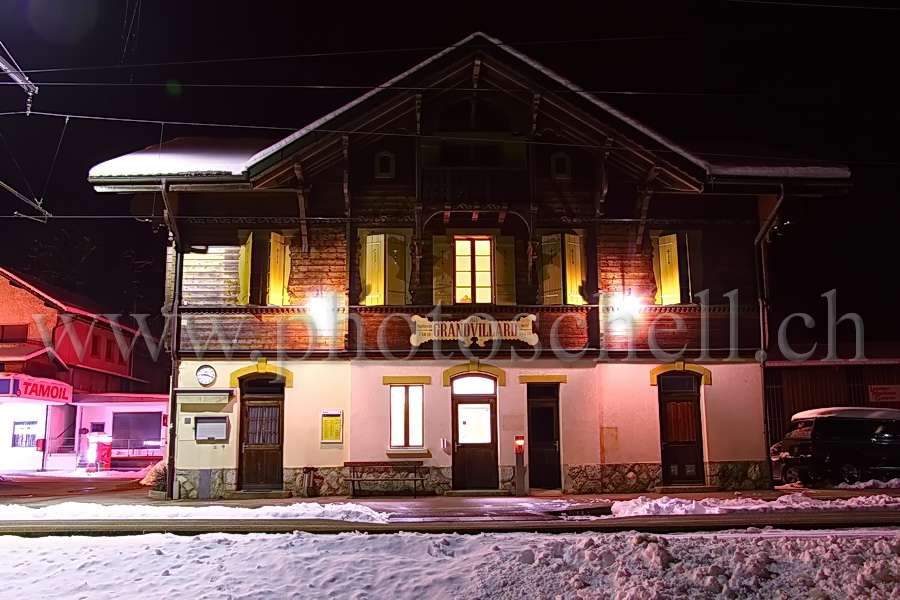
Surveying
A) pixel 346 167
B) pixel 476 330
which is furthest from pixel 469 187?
pixel 476 330

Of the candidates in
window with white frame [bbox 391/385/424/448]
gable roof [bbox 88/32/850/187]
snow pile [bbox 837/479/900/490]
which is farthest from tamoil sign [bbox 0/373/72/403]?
snow pile [bbox 837/479/900/490]

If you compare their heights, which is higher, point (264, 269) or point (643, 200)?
point (643, 200)

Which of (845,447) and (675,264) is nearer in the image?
(675,264)

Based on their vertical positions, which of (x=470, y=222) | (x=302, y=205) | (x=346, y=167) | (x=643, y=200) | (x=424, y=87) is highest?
(x=424, y=87)

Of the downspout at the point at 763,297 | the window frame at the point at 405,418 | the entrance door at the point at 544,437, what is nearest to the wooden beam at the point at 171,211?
the window frame at the point at 405,418

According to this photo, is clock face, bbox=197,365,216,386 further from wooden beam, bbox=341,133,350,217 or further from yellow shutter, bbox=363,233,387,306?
wooden beam, bbox=341,133,350,217

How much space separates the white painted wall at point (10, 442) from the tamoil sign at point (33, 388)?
119cm

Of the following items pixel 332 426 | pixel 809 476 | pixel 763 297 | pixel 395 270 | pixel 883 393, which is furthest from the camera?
pixel 883 393

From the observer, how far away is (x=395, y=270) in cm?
1941

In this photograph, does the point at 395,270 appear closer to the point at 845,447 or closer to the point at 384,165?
the point at 384,165

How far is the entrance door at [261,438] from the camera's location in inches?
751

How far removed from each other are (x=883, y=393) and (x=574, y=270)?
15.6 meters

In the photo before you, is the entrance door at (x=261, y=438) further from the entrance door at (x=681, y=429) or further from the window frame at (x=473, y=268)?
the entrance door at (x=681, y=429)

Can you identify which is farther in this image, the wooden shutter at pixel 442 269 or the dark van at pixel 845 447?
the dark van at pixel 845 447
